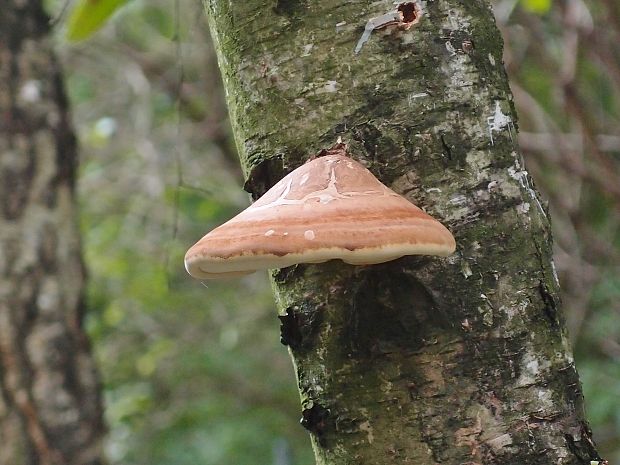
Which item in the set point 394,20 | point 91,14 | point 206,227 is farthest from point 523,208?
point 206,227

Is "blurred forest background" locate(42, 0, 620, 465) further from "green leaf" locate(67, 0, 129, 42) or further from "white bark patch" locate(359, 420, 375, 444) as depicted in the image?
"white bark patch" locate(359, 420, 375, 444)

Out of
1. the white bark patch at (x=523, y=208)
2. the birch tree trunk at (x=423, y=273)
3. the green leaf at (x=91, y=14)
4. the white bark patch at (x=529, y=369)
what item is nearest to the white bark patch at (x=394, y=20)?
the birch tree trunk at (x=423, y=273)

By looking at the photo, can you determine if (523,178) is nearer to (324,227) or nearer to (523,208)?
(523,208)

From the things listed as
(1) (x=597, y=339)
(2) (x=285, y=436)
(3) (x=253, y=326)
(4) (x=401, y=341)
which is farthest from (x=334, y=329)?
(1) (x=597, y=339)

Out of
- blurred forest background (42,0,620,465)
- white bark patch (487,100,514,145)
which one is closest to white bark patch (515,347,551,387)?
white bark patch (487,100,514,145)

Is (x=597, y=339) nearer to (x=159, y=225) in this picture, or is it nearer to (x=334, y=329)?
(x=159, y=225)
